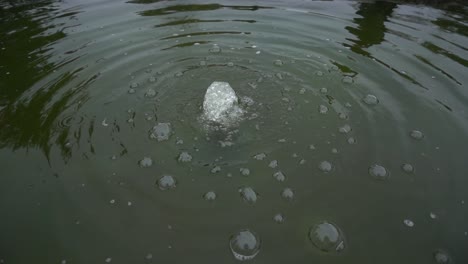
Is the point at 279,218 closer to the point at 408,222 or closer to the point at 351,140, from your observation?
the point at 408,222

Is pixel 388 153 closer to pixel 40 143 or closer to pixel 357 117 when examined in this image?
pixel 357 117

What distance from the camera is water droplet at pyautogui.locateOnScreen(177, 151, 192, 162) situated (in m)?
4.00

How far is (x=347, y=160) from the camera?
3996 mm

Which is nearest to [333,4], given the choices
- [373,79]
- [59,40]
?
[373,79]

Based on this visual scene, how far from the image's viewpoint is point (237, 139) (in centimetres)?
426

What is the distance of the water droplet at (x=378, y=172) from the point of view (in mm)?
3807

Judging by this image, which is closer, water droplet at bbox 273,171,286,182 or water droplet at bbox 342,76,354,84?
water droplet at bbox 273,171,286,182

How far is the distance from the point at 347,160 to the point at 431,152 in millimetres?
1039

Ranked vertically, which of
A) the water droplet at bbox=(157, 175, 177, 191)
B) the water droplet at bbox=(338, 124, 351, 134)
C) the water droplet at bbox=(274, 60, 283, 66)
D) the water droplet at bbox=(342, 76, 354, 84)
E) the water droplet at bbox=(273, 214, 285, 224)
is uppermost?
the water droplet at bbox=(274, 60, 283, 66)

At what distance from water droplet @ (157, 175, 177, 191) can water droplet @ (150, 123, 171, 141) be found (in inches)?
26.5

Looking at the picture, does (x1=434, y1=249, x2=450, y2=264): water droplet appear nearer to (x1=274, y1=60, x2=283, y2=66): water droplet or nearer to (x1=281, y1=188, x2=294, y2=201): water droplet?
(x1=281, y1=188, x2=294, y2=201): water droplet

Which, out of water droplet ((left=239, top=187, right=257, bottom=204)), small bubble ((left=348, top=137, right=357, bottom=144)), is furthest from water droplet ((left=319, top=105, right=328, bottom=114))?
water droplet ((left=239, top=187, right=257, bottom=204))

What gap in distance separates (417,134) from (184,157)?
2.94 meters

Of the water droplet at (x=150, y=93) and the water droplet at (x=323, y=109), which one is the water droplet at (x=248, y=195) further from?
the water droplet at (x=150, y=93)
